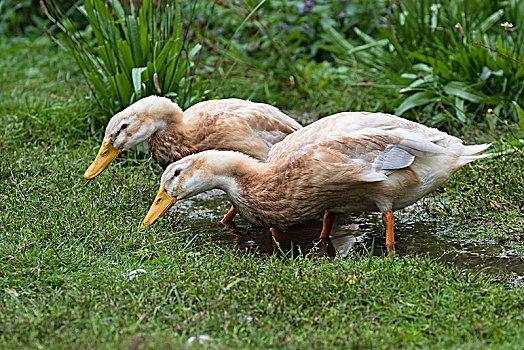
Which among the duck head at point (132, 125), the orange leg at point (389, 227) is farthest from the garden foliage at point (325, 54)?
the orange leg at point (389, 227)

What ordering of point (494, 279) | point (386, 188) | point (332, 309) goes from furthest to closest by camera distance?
point (386, 188) → point (494, 279) → point (332, 309)

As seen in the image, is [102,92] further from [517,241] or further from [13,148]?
[517,241]

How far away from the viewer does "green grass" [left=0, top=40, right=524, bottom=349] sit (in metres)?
3.22

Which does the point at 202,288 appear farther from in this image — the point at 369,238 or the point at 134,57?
the point at 134,57

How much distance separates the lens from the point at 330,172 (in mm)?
4266

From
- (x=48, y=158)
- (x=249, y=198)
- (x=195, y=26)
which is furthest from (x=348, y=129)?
(x=195, y=26)

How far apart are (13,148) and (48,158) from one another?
0.58 metres

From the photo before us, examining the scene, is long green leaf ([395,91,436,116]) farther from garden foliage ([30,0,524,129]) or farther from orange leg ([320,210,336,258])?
orange leg ([320,210,336,258])

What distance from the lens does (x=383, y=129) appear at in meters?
4.55

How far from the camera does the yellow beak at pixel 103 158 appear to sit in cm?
515

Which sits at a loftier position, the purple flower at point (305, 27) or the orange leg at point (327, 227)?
the purple flower at point (305, 27)

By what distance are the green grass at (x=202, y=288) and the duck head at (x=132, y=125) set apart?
0.22 metres

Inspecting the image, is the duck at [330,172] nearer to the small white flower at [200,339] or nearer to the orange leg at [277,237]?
the orange leg at [277,237]

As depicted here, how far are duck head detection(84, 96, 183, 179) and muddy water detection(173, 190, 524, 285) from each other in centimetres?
63
